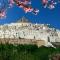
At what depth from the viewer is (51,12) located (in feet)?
37.1

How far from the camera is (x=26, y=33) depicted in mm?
11320

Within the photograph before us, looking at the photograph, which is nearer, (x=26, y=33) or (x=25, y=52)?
(x=25, y=52)

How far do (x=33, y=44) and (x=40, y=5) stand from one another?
464 mm

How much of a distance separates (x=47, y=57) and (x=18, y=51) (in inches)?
13.6

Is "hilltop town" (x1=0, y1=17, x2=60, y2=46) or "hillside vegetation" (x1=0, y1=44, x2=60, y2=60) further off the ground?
"hilltop town" (x1=0, y1=17, x2=60, y2=46)

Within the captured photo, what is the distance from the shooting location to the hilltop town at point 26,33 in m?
11.3

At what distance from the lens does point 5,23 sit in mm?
11273

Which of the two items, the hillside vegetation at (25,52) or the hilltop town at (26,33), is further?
the hilltop town at (26,33)

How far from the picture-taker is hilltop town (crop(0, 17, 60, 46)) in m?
11.3

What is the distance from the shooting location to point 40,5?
1128cm

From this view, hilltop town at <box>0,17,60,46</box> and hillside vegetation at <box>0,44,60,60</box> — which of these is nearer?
hillside vegetation at <box>0,44,60,60</box>

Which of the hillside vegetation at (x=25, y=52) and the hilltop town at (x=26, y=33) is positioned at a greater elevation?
the hilltop town at (x=26, y=33)

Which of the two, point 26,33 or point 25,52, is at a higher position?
point 26,33

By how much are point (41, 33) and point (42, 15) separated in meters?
0.22
